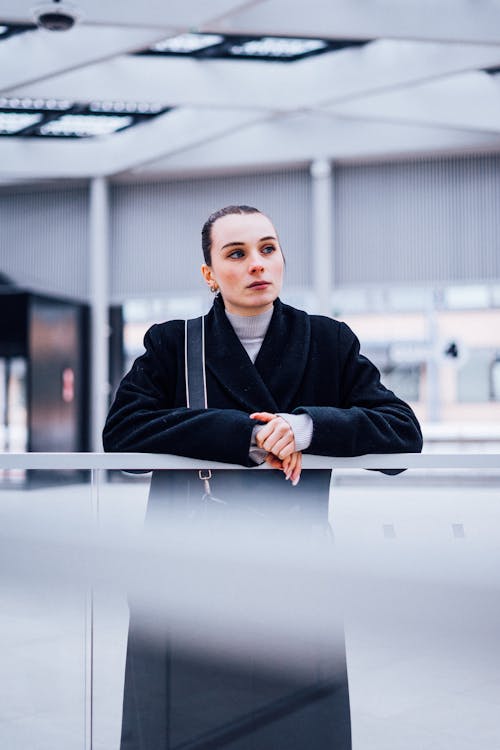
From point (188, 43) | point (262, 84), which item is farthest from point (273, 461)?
point (262, 84)

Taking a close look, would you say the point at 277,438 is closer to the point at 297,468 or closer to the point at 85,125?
the point at 297,468

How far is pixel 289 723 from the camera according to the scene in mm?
1834

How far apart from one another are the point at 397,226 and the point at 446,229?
2.93 ft

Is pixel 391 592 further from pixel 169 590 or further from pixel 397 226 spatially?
pixel 397 226

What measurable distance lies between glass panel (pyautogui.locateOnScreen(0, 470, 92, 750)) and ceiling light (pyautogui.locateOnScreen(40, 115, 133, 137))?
1401 cm

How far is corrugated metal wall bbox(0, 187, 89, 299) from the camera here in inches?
659

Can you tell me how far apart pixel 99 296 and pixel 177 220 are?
7.02ft

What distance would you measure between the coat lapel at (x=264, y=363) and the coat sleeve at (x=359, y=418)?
0.13 meters

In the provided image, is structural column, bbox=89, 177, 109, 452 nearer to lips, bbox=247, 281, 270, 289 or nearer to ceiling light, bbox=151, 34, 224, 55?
ceiling light, bbox=151, 34, 224, 55

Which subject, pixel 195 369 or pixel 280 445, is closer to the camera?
pixel 280 445

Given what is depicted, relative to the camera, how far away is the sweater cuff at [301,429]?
1818 millimetres

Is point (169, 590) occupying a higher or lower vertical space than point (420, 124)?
lower

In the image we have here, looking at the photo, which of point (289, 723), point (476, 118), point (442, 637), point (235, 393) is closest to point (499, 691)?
point (442, 637)

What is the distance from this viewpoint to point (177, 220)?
16.6 metres
